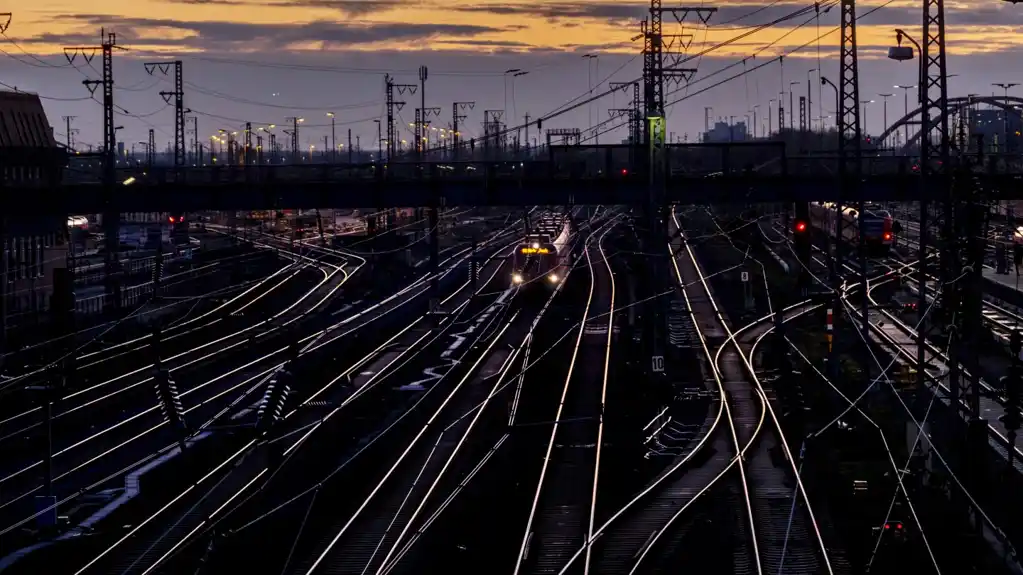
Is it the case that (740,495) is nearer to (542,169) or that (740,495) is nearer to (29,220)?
(29,220)

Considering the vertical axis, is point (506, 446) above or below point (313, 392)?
below

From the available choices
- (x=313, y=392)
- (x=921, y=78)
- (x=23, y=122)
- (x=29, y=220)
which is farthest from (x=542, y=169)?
(x=921, y=78)

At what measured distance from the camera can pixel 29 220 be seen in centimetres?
2756

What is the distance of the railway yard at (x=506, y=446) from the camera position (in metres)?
12.5

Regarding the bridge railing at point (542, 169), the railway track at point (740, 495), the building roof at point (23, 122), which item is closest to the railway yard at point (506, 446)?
the railway track at point (740, 495)

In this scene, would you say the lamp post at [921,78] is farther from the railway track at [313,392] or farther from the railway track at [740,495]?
the railway track at [313,392]

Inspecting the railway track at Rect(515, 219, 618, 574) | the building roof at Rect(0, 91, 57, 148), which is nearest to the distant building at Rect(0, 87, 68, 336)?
the building roof at Rect(0, 91, 57, 148)

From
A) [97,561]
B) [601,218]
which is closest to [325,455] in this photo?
[97,561]

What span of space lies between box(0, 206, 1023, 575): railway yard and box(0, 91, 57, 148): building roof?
20.0ft

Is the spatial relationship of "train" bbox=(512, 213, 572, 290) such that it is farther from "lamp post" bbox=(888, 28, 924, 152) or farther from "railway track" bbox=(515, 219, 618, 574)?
"lamp post" bbox=(888, 28, 924, 152)

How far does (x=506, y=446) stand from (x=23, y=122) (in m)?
21.6

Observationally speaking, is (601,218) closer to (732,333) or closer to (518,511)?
(732,333)

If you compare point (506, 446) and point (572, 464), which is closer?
point (572, 464)

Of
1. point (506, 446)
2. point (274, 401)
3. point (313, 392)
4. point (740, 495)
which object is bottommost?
point (740, 495)
